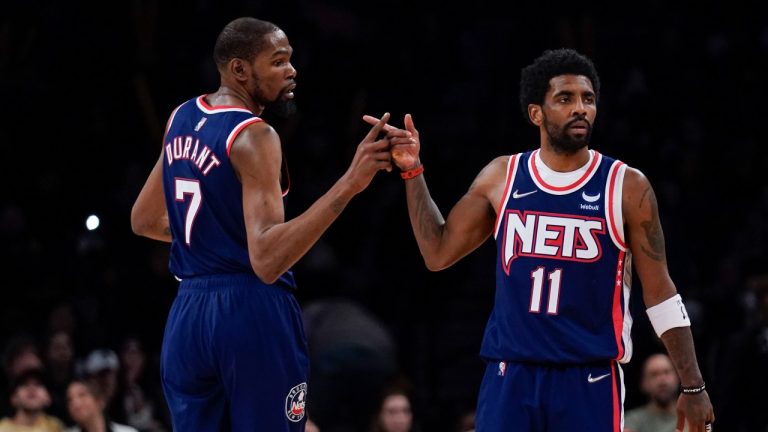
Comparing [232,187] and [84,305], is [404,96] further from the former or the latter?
[232,187]

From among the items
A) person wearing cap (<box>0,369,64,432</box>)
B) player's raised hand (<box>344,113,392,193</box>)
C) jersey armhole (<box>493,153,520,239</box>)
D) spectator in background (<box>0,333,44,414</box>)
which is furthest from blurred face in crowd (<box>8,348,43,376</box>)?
player's raised hand (<box>344,113,392,193</box>)

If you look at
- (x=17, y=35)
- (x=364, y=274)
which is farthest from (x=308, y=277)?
(x=17, y=35)

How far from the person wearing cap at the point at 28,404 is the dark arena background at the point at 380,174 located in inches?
24.5

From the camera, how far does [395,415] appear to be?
8.98 meters

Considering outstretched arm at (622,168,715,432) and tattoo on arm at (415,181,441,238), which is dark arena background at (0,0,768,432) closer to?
outstretched arm at (622,168,715,432)

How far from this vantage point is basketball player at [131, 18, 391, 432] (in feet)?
15.8

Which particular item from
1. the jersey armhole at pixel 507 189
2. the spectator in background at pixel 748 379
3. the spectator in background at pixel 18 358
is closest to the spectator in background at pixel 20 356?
the spectator in background at pixel 18 358

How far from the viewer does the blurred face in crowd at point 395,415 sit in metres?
8.98

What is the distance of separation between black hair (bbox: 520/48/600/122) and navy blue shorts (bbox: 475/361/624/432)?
114 centimetres

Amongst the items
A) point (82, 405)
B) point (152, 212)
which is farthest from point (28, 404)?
point (152, 212)

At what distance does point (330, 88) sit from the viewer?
42.8 feet

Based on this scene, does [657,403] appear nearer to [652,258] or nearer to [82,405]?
[652,258]

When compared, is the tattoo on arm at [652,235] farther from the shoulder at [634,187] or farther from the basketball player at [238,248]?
the basketball player at [238,248]

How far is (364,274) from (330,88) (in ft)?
7.19
